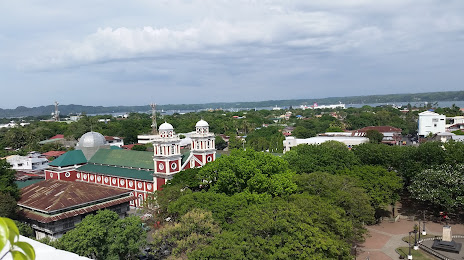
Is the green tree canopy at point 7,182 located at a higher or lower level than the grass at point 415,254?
higher

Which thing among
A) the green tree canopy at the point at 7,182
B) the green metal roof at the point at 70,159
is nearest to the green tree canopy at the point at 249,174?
the green tree canopy at the point at 7,182

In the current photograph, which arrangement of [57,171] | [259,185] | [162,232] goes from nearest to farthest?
[162,232] → [259,185] → [57,171]

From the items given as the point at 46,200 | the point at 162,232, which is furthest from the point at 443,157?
the point at 46,200

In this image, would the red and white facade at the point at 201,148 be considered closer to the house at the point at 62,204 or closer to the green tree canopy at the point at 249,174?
the house at the point at 62,204

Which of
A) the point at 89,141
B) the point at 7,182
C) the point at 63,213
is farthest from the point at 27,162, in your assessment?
the point at 63,213

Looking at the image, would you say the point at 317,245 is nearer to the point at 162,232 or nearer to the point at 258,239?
the point at 258,239

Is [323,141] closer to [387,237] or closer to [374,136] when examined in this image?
[374,136]
